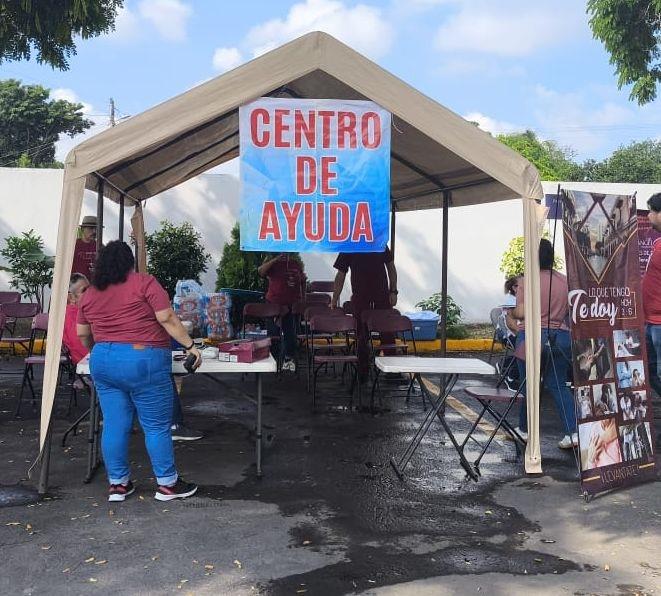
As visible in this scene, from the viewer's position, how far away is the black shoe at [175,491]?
4668mm

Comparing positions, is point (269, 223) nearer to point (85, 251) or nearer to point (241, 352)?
point (241, 352)

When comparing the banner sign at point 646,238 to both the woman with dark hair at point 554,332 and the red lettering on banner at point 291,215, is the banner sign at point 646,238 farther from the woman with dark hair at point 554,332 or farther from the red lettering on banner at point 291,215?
the red lettering on banner at point 291,215

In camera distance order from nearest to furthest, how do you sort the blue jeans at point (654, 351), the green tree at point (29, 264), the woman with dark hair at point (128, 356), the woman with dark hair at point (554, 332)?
1. the woman with dark hair at point (128, 356)
2. the woman with dark hair at point (554, 332)
3. the blue jeans at point (654, 351)
4. the green tree at point (29, 264)

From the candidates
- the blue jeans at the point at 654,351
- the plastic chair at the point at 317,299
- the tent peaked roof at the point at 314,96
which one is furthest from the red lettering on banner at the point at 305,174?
the plastic chair at the point at 317,299

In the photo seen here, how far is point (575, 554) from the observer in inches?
156

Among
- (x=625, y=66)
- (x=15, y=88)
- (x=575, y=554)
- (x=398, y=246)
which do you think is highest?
(x=15, y=88)

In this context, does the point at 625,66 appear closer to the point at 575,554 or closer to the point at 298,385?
the point at 298,385

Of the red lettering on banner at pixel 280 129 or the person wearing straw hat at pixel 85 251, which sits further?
the person wearing straw hat at pixel 85 251

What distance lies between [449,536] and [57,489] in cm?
260

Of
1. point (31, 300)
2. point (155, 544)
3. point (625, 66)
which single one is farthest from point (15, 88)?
point (155, 544)

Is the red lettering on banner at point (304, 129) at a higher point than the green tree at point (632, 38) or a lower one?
lower

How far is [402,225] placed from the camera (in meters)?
13.3

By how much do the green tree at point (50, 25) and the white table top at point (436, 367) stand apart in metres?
5.29

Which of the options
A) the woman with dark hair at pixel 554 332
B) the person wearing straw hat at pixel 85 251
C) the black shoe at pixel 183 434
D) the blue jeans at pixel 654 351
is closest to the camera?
the woman with dark hair at pixel 554 332
